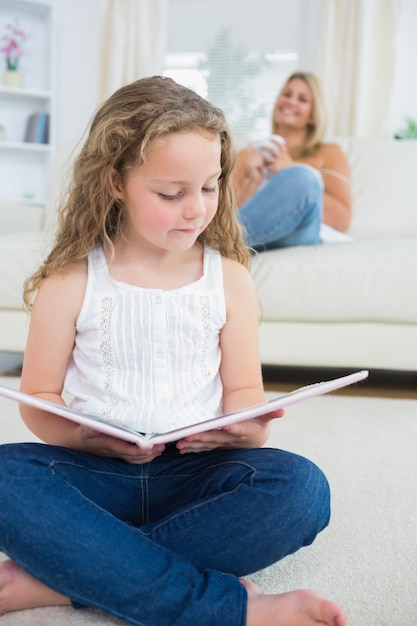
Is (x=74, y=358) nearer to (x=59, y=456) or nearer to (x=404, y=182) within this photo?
(x=59, y=456)

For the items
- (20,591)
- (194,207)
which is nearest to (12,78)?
(194,207)

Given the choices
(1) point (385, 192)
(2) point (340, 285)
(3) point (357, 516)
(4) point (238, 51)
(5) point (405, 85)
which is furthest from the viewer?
(4) point (238, 51)

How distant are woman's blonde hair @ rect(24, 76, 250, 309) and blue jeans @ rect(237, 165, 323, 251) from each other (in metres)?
0.88

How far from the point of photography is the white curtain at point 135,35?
14.3 feet

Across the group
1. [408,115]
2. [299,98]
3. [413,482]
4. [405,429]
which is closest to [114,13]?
[408,115]

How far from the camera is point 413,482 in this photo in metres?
1.33

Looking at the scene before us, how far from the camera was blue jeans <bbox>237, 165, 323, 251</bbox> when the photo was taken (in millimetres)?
2016

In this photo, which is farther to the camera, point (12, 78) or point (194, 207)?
point (12, 78)

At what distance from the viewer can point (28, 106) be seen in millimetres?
4578

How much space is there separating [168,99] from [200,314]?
0.98 feet

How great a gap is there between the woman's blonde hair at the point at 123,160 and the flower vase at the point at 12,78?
11.8ft

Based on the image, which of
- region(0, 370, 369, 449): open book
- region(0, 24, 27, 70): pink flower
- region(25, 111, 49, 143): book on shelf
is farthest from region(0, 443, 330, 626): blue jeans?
region(0, 24, 27, 70): pink flower

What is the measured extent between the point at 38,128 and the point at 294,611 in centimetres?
411

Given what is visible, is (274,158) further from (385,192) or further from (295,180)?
(385,192)
